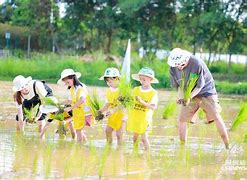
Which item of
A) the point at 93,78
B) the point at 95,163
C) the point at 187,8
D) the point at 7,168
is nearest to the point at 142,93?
the point at 95,163

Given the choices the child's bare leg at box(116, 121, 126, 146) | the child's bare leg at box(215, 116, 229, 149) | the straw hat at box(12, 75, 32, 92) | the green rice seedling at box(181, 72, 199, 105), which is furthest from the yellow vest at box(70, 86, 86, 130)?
the child's bare leg at box(215, 116, 229, 149)

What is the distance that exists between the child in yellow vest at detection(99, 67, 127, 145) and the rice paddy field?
25 cm

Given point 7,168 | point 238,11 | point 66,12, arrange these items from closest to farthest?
point 7,168, point 238,11, point 66,12

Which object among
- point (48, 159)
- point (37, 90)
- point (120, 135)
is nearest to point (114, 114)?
point (120, 135)

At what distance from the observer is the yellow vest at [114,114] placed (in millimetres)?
8562

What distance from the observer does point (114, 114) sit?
8711 mm

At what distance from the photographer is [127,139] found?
956 cm

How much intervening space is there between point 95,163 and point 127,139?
2192 mm

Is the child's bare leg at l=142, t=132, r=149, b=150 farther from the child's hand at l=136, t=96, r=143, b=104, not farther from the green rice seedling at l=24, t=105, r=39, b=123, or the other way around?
the green rice seedling at l=24, t=105, r=39, b=123

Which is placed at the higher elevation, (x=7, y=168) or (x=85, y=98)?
(x=85, y=98)

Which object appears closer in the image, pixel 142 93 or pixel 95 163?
pixel 95 163

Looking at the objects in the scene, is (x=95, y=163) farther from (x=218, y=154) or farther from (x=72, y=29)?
(x=72, y=29)

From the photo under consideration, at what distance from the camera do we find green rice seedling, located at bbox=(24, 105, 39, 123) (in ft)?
29.9

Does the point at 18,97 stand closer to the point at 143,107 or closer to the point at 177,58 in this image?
the point at 143,107
